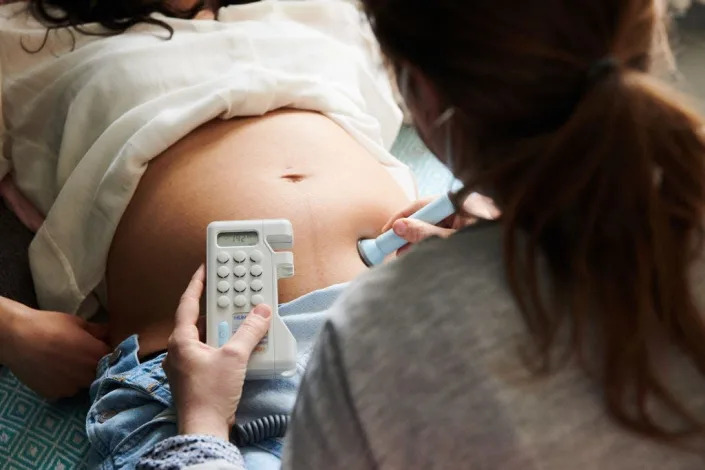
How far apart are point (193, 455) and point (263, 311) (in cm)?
17

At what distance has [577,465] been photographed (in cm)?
41

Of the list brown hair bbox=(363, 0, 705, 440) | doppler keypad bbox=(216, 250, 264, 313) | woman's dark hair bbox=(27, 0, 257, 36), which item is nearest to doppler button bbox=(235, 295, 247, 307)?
doppler keypad bbox=(216, 250, 264, 313)

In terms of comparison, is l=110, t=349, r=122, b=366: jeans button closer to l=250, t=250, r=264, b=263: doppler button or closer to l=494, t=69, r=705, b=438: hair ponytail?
l=250, t=250, r=264, b=263: doppler button

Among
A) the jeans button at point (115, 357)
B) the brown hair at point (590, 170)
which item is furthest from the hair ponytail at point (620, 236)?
the jeans button at point (115, 357)

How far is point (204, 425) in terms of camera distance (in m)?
0.63

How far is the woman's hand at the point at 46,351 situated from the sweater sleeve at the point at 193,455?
238mm

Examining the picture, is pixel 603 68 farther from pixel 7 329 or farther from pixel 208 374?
pixel 7 329

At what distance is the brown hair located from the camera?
0.39 m

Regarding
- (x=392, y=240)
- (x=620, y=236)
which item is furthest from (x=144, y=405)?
(x=620, y=236)

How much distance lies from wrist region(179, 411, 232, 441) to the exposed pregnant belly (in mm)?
173

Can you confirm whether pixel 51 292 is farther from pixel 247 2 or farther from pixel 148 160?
pixel 247 2

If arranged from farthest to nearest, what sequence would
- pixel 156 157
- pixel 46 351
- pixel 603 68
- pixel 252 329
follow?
pixel 156 157, pixel 46 351, pixel 252 329, pixel 603 68

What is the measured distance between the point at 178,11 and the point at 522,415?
2.92ft

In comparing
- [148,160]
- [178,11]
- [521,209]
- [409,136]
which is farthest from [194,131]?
[521,209]
